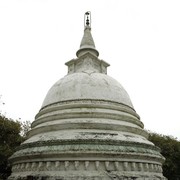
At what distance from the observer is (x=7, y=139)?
20.3m

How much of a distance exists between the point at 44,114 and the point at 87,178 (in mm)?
5365

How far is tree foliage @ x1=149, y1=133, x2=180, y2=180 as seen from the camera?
24.0 m

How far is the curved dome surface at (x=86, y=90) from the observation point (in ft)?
43.5

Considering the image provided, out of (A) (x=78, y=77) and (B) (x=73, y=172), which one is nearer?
(B) (x=73, y=172)

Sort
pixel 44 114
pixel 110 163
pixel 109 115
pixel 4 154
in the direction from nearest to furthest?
pixel 110 163, pixel 109 115, pixel 44 114, pixel 4 154

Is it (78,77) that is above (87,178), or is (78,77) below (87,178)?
above

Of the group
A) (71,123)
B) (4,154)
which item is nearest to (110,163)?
(71,123)

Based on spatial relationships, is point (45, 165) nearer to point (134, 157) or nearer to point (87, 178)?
point (87, 178)

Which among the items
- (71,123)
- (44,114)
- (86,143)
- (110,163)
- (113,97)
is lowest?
(110,163)

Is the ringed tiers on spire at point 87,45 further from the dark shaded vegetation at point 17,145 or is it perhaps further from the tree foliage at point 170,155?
the tree foliage at point 170,155

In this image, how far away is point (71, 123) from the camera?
11.6 metres

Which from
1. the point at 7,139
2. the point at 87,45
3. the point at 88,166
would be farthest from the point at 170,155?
the point at 88,166

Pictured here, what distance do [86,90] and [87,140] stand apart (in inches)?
148

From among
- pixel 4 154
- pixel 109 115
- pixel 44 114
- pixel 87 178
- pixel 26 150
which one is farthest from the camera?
pixel 4 154
